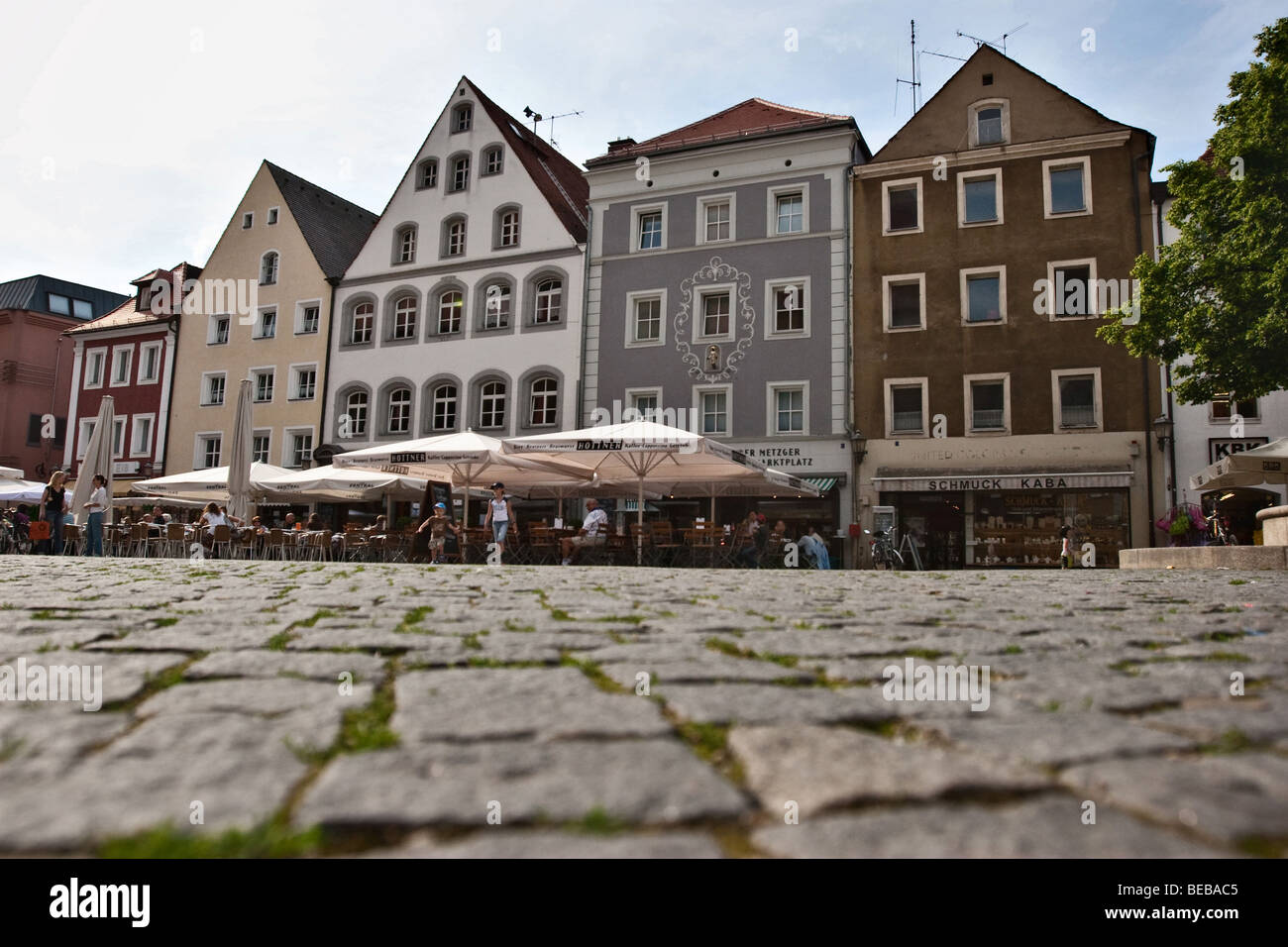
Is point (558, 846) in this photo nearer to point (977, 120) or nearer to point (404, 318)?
point (977, 120)

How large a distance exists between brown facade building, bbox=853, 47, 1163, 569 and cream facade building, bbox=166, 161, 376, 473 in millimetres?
19524

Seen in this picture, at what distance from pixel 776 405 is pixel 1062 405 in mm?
7522

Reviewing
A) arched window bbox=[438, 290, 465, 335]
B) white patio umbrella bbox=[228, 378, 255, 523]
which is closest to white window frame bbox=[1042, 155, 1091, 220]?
arched window bbox=[438, 290, 465, 335]

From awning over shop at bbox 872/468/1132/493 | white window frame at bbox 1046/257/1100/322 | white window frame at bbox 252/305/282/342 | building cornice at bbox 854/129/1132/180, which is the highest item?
building cornice at bbox 854/129/1132/180

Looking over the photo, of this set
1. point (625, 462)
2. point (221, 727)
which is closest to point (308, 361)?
point (625, 462)

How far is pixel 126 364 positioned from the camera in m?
39.2

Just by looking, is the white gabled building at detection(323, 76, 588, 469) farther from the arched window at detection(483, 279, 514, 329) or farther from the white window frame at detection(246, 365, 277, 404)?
the white window frame at detection(246, 365, 277, 404)

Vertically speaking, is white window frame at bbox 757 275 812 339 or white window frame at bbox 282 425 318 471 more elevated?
white window frame at bbox 757 275 812 339

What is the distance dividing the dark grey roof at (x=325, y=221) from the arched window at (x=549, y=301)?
8333mm

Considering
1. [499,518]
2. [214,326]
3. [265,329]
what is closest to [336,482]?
[499,518]

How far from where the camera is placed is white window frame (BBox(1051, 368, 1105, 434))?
2444cm

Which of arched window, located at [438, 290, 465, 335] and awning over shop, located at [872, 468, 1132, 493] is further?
arched window, located at [438, 290, 465, 335]

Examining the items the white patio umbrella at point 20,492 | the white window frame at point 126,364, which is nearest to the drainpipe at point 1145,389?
the white patio umbrella at point 20,492

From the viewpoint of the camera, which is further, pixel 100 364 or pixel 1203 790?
pixel 100 364
